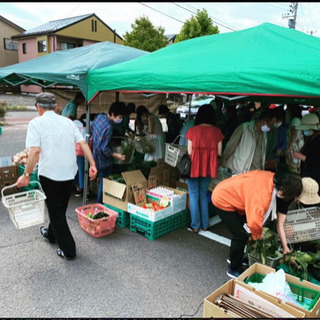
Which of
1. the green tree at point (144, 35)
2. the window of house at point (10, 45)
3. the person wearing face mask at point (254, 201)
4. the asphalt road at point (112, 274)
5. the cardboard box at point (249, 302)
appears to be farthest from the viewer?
the window of house at point (10, 45)

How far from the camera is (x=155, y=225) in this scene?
417 cm

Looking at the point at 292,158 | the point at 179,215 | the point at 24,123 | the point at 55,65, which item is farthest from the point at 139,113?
the point at 24,123

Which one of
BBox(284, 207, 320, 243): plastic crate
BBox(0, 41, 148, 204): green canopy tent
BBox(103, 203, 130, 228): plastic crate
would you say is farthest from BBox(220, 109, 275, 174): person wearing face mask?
BBox(0, 41, 148, 204): green canopy tent

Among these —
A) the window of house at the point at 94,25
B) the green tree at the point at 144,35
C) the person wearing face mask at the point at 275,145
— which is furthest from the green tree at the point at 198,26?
the person wearing face mask at the point at 275,145

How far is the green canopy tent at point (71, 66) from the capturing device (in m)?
4.95

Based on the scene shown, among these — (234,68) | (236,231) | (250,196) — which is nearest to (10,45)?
(234,68)

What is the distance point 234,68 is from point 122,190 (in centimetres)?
231

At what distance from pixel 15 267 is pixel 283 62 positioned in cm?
370

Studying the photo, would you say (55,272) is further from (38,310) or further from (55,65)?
(55,65)

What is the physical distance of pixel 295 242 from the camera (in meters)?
3.22

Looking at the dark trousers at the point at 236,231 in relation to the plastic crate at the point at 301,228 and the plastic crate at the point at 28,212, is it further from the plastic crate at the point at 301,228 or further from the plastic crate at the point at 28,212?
the plastic crate at the point at 28,212

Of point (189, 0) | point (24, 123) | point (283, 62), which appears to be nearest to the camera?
point (189, 0)

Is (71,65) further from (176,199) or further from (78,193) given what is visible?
(176,199)

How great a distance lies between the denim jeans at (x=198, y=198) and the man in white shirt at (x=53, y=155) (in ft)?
5.04
